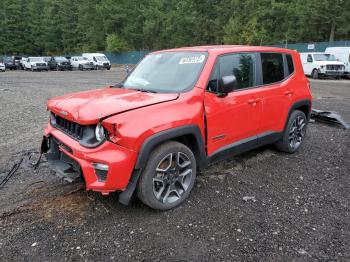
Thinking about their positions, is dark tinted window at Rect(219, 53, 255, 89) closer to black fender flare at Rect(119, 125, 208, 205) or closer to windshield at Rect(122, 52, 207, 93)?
windshield at Rect(122, 52, 207, 93)

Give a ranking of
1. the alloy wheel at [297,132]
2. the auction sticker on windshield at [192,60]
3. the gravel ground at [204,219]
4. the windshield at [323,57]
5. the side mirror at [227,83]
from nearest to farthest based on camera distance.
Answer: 1. the gravel ground at [204,219]
2. the side mirror at [227,83]
3. the auction sticker on windshield at [192,60]
4. the alloy wheel at [297,132]
5. the windshield at [323,57]

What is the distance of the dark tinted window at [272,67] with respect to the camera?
196 inches

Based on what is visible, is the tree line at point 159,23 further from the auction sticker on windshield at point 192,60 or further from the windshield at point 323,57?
the auction sticker on windshield at point 192,60

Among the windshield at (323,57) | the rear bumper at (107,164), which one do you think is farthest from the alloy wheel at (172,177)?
the windshield at (323,57)

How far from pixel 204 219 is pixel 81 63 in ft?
125

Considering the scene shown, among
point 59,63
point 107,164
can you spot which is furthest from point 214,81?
point 59,63

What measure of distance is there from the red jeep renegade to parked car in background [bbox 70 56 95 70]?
35.6m

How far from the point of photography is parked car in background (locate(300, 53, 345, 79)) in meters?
22.9

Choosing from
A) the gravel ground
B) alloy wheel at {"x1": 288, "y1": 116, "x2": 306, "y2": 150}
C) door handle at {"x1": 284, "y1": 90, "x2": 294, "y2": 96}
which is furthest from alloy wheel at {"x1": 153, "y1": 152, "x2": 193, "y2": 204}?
alloy wheel at {"x1": 288, "y1": 116, "x2": 306, "y2": 150}

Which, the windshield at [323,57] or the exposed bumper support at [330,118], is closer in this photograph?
the exposed bumper support at [330,118]

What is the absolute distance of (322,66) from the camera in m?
23.0

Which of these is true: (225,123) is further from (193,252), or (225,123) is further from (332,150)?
(332,150)

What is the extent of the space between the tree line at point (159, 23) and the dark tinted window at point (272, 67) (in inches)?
1407

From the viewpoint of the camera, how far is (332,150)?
5.99 meters
